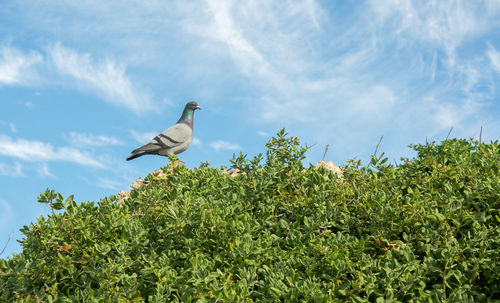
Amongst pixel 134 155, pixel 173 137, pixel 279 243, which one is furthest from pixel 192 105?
pixel 279 243

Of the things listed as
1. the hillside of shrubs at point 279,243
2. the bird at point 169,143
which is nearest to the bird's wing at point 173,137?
the bird at point 169,143

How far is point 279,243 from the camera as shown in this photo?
186 inches

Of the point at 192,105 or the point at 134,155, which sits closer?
the point at 134,155

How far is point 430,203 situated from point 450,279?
2.68ft

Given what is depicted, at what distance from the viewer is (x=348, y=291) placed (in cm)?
401

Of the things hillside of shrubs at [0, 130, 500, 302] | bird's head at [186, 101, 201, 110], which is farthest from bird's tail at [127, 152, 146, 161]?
hillside of shrubs at [0, 130, 500, 302]

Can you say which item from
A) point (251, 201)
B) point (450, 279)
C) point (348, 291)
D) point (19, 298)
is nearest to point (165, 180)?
point (251, 201)

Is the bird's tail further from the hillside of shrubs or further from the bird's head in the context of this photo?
the hillside of shrubs

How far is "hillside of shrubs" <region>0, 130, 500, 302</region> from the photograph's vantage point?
4.05 m

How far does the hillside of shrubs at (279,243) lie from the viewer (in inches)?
159

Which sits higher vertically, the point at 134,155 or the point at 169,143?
the point at 169,143

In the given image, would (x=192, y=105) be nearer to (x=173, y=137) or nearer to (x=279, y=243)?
(x=173, y=137)

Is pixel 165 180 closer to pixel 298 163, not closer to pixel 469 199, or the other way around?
pixel 298 163

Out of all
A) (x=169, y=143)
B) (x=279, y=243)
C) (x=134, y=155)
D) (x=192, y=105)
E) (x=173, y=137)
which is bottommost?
(x=279, y=243)
